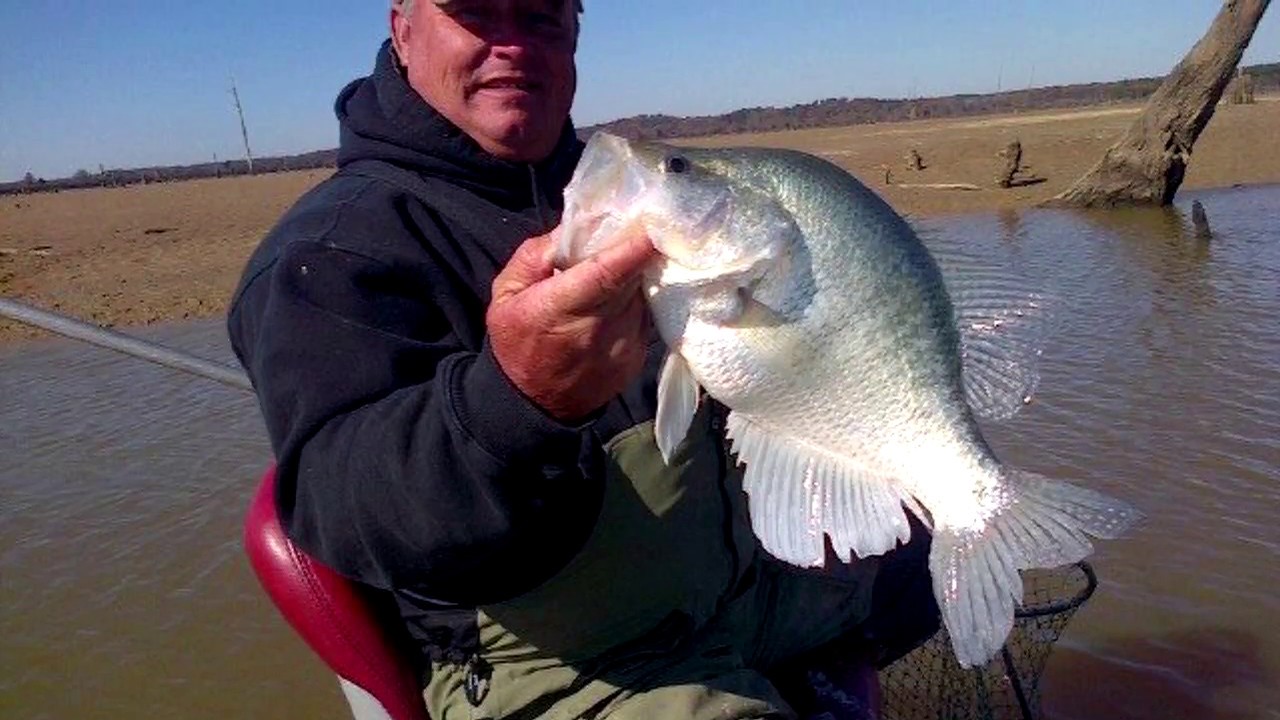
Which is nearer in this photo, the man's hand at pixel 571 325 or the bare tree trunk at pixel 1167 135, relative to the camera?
the man's hand at pixel 571 325

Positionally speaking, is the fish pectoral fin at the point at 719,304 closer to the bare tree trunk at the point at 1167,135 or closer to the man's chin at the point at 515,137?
the man's chin at the point at 515,137

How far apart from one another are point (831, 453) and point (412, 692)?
135 centimetres

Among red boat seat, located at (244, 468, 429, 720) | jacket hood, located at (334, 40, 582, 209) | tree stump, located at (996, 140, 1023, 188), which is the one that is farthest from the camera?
tree stump, located at (996, 140, 1023, 188)

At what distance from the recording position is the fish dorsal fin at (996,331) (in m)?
2.32

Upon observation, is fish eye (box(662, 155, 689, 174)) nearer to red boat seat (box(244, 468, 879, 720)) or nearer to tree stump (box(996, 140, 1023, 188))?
red boat seat (box(244, 468, 879, 720))

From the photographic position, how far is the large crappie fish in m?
2.02

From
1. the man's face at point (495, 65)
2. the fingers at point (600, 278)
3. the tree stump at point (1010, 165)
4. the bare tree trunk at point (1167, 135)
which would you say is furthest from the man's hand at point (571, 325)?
the tree stump at point (1010, 165)

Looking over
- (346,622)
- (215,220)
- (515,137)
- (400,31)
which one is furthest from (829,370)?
(215,220)

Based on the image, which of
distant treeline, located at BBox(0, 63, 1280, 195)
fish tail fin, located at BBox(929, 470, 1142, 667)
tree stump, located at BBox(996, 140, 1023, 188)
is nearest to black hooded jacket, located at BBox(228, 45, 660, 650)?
fish tail fin, located at BBox(929, 470, 1142, 667)

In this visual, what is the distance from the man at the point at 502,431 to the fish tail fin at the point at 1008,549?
70cm

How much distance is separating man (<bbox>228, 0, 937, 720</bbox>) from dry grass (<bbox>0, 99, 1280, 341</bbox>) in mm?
12903

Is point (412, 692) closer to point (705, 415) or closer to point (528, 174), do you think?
point (705, 415)

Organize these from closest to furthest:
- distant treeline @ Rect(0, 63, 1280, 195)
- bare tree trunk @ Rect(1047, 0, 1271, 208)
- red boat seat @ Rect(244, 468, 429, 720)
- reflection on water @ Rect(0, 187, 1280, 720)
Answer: red boat seat @ Rect(244, 468, 429, 720)
reflection on water @ Rect(0, 187, 1280, 720)
bare tree trunk @ Rect(1047, 0, 1271, 208)
distant treeline @ Rect(0, 63, 1280, 195)

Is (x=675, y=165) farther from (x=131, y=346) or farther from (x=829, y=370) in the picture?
(x=131, y=346)
